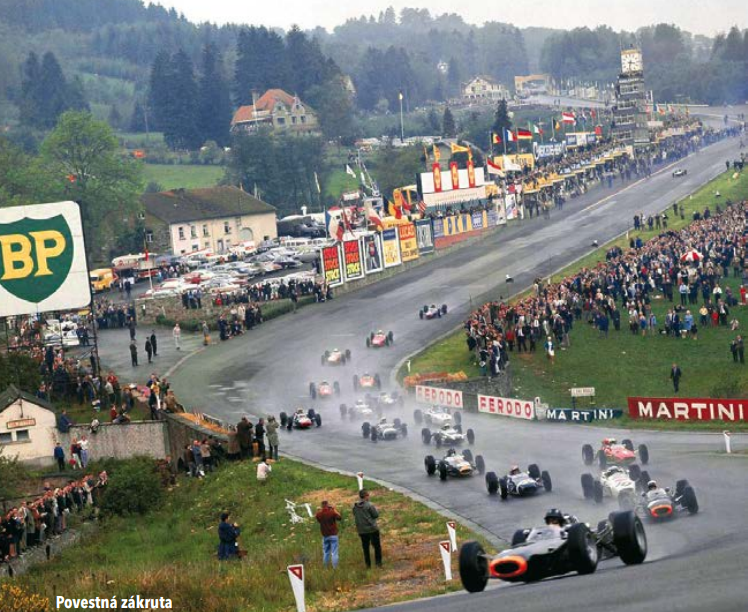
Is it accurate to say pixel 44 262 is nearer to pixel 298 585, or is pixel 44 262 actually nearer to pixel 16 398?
pixel 16 398

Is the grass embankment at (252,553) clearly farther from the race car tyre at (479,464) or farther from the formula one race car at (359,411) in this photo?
the formula one race car at (359,411)

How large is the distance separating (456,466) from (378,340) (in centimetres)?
3067

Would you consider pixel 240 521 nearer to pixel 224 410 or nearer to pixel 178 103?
pixel 224 410

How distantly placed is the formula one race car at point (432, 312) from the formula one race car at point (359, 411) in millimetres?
23523

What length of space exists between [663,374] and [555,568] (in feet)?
118

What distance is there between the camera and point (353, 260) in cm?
8550

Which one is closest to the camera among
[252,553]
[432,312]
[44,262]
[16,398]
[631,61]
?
[252,553]

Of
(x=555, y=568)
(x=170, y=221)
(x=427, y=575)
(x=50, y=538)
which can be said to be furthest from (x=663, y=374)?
(x=170, y=221)

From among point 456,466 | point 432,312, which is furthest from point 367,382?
point 456,466

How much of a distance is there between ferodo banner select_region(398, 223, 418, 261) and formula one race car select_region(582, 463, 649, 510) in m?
59.2

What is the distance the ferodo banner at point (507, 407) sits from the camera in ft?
157

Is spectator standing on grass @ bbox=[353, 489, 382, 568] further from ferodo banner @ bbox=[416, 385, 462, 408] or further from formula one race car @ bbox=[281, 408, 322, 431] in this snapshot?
ferodo banner @ bbox=[416, 385, 462, 408]

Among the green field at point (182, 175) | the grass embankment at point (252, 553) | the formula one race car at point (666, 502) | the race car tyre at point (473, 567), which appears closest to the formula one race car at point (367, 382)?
the grass embankment at point (252, 553)

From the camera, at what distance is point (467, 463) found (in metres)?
38.0
